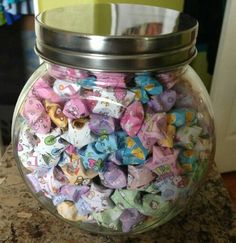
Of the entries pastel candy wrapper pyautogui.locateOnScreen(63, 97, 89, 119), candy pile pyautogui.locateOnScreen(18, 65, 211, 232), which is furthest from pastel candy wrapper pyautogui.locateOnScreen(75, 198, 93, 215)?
pastel candy wrapper pyautogui.locateOnScreen(63, 97, 89, 119)

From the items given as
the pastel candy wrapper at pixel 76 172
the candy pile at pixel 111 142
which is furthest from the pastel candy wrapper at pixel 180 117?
the pastel candy wrapper at pixel 76 172

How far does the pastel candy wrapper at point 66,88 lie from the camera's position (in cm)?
41

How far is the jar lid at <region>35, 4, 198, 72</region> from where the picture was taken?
1.22 feet

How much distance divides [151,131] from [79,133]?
0.08 metres

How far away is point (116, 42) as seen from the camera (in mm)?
368

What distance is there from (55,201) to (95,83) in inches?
6.5

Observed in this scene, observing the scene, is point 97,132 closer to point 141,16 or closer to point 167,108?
point 167,108

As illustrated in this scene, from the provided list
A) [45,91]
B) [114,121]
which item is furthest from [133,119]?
[45,91]

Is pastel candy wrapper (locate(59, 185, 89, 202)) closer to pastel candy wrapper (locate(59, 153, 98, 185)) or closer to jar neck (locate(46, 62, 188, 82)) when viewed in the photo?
pastel candy wrapper (locate(59, 153, 98, 185))

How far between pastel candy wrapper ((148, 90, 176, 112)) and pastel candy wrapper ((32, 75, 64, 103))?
0.36 ft

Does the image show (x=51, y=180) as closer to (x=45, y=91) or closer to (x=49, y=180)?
(x=49, y=180)

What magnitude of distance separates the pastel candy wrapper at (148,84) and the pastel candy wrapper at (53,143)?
4.3 inches

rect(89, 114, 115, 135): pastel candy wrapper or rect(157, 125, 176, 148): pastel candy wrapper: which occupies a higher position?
rect(89, 114, 115, 135): pastel candy wrapper

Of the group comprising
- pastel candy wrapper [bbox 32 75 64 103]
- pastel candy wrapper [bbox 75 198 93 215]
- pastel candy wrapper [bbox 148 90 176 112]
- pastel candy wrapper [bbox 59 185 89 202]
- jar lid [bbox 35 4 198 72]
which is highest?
jar lid [bbox 35 4 198 72]
